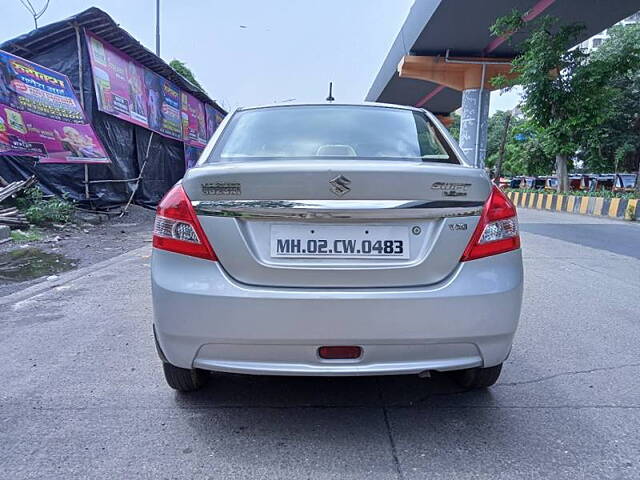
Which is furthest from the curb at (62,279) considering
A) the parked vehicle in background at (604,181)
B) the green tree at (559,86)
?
the parked vehicle in background at (604,181)

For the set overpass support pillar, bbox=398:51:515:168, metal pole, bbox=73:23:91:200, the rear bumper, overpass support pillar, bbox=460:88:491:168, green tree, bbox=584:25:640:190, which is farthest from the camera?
green tree, bbox=584:25:640:190

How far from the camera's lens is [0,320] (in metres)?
3.83

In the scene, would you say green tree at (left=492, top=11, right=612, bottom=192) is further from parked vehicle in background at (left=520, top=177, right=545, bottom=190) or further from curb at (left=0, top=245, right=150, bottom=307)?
curb at (left=0, top=245, right=150, bottom=307)

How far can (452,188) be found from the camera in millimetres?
2018

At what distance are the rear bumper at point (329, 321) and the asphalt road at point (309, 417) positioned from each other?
377mm

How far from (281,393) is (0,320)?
2604mm

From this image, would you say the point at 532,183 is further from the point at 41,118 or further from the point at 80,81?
the point at 41,118

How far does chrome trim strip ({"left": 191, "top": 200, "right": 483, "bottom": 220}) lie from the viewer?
1.96 metres

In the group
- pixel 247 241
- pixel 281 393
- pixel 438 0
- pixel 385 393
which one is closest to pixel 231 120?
pixel 247 241

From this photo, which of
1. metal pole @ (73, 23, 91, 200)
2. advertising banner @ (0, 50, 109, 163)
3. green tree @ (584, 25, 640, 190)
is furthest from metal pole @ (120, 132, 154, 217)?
green tree @ (584, 25, 640, 190)

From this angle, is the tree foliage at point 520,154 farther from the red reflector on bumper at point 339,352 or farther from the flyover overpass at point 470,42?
the red reflector on bumper at point 339,352

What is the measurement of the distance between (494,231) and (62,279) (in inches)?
185

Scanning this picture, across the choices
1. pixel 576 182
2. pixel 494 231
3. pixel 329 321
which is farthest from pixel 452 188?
pixel 576 182

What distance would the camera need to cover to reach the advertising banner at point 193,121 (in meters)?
16.7
